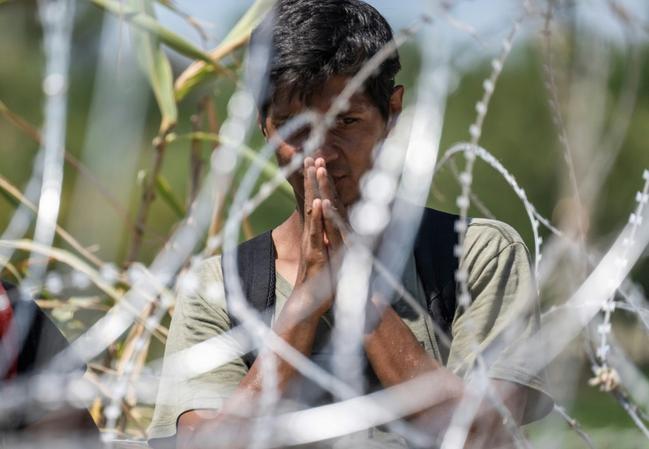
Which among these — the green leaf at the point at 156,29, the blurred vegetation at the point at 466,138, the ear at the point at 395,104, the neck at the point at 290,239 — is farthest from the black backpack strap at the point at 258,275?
the blurred vegetation at the point at 466,138

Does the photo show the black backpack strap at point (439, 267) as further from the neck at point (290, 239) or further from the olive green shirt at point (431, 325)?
the neck at point (290, 239)

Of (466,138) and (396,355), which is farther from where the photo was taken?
(466,138)

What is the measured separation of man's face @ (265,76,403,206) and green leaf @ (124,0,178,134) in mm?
580

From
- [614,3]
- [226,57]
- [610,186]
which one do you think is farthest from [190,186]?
[610,186]

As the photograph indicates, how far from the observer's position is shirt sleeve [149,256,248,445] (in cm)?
163

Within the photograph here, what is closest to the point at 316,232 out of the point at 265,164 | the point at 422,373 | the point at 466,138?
the point at 422,373

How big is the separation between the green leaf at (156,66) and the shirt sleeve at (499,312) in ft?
2.47

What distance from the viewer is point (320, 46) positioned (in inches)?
64.2

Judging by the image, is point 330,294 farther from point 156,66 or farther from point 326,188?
point 156,66

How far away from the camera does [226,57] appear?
2.28 meters

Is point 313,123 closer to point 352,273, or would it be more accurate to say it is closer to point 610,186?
point 352,273

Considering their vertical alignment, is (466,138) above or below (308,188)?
below

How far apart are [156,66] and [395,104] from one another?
613 millimetres

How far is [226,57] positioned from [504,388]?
3.41 feet
